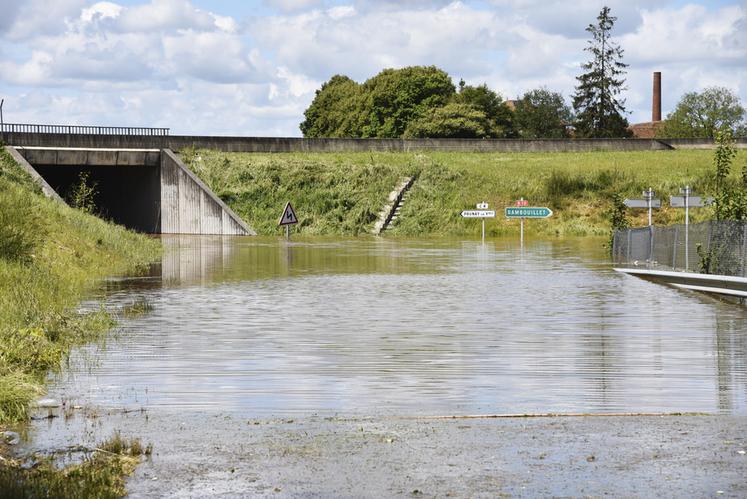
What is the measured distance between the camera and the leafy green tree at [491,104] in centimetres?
11923

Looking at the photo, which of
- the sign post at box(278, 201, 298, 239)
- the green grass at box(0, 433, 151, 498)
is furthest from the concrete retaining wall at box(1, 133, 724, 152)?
the green grass at box(0, 433, 151, 498)

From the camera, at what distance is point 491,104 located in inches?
4865

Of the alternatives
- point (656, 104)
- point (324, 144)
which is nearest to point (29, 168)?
point (324, 144)

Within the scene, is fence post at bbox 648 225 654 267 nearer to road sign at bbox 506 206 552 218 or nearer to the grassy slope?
the grassy slope

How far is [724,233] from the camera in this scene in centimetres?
2642

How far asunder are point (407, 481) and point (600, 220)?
192ft

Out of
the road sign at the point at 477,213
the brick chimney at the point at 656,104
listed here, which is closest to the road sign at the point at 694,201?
the road sign at the point at 477,213

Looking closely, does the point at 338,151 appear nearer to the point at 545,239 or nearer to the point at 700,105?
the point at 545,239

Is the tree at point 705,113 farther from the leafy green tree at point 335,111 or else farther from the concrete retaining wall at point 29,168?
the concrete retaining wall at point 29,168

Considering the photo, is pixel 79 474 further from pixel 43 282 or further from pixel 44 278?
pixel 44 278

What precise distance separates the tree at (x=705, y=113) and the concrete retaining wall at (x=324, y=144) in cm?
6624

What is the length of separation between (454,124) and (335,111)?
24.5 m

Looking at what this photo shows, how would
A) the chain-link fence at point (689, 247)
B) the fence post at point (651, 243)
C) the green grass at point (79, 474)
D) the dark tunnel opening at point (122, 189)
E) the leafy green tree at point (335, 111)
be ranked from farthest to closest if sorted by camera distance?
1. the leafy green tree at point (335, 111)
2. the dark tunnel opening at point (122, 189)
3. the fence post at point (651, 243)
4. the chain-link fence at point (689, 247)
5. the green grass at point (79, 474)

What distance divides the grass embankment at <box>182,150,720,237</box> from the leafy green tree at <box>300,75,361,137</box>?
162 ft
